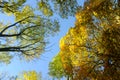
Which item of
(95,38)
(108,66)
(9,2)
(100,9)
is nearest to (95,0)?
(100,9)

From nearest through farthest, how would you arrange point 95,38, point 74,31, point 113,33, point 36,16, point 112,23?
point 113,33
point 112,23
point 95,38
point 74,31
point 36,16

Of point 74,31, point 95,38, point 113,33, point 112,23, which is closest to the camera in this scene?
point 113,33

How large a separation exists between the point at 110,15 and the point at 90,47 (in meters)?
1.93

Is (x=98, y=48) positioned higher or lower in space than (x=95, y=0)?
lower

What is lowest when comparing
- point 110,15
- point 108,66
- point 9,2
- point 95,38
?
point 108,66

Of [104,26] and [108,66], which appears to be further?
[104,26]

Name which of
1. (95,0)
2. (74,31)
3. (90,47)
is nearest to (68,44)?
(74,31)

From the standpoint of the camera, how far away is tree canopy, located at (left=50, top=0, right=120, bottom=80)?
38.3ft

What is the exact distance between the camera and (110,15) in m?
12.6

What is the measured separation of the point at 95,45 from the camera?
13.5m

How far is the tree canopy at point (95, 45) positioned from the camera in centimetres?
1167

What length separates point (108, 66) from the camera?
464 inches

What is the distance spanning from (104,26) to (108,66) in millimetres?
2234

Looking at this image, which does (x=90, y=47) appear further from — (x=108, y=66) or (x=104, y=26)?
(x=108, y=66)
